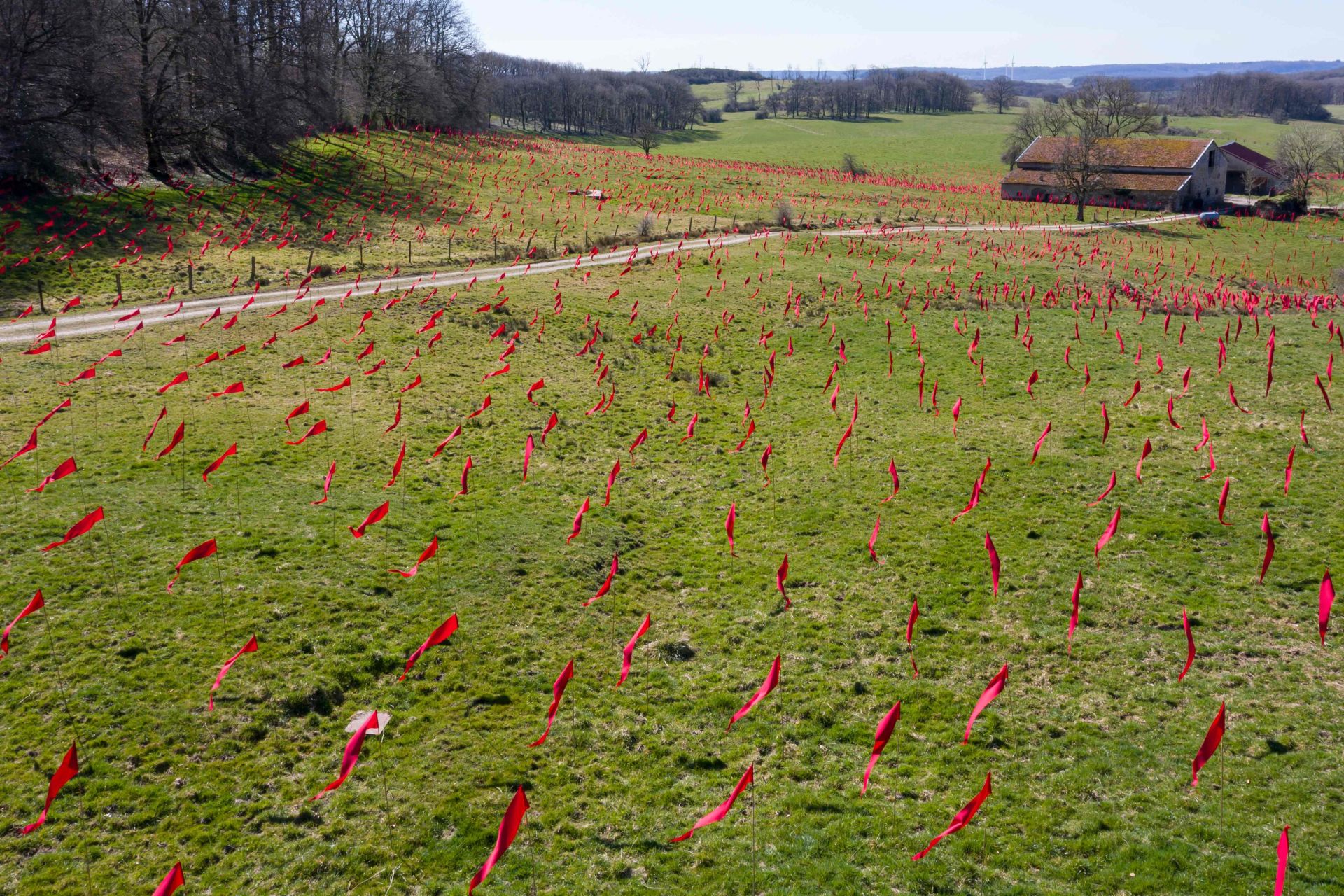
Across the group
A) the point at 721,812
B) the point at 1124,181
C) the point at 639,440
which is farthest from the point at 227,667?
the point at 1124,181

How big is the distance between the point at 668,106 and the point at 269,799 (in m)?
194

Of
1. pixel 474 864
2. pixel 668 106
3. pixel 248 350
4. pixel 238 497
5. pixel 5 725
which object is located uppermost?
pixel 668 106

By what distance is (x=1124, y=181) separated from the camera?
92750mm

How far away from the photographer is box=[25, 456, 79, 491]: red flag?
1606cm

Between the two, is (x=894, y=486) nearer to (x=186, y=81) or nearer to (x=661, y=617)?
(x=661, y=617)

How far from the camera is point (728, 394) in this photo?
98.3 ft

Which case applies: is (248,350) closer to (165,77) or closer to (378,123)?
(165,77)

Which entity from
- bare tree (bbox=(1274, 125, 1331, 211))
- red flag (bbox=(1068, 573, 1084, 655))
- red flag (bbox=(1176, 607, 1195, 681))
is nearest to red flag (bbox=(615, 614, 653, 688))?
red flag (bbox=(1068, 573, 1084, 655))

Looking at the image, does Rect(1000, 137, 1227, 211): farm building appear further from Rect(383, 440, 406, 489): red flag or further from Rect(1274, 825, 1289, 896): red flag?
Rect(1274, 825, 1289, 896): red flag

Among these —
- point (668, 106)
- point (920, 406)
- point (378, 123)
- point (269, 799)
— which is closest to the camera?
point (269, 799)

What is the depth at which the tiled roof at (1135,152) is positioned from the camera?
91.0 metres

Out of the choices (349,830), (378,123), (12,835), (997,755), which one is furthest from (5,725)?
(378,123)

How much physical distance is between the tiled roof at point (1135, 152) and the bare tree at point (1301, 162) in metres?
10.4

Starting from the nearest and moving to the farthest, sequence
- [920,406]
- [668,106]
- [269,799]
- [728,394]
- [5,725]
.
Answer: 1. [269,799]
2. [5,725]
3. [920,406]
4. [728,394]
5. [668,106]
